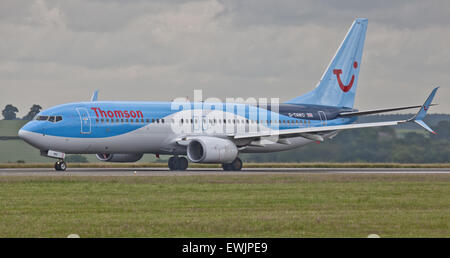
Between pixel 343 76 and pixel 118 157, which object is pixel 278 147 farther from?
pixel 118 157

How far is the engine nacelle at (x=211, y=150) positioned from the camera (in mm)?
46188

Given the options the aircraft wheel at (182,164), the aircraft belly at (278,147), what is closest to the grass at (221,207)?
the aircraft wheel at (182,164)

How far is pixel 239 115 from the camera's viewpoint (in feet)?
170

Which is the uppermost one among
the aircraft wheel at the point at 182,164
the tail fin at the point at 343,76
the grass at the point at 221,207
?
the tail fin at the point at 343,76

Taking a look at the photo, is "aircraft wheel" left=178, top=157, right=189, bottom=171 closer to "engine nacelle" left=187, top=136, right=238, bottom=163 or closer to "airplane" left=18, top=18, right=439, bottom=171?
"airplane" left=18, top=18, right=439, bottom=171

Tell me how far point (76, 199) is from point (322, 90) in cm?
3383

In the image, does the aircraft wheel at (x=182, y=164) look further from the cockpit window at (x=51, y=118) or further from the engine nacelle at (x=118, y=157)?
the cockpit window at (x=51, y=118)

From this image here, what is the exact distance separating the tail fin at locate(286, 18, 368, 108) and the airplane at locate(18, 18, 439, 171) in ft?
0.23

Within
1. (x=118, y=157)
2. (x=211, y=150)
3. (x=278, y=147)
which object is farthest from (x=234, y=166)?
(x=118, y=157)

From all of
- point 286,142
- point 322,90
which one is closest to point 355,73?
point 322,90

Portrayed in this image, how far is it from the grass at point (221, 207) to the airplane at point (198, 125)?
9.58 meters
